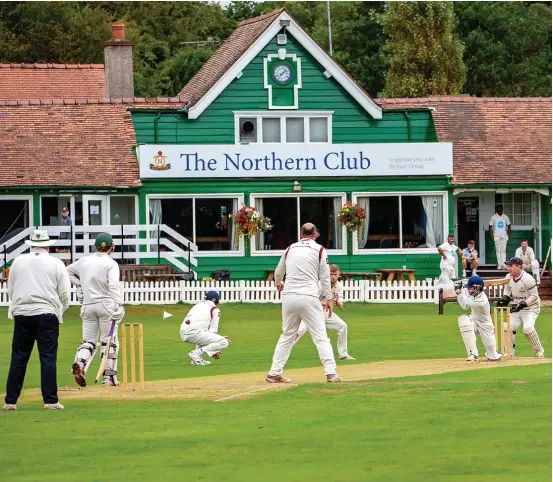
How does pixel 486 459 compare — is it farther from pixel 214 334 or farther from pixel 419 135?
pixel 419 135

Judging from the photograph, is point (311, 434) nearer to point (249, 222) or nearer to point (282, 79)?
point (249, 222)

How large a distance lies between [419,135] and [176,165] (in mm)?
7570

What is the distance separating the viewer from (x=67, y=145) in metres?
42.8

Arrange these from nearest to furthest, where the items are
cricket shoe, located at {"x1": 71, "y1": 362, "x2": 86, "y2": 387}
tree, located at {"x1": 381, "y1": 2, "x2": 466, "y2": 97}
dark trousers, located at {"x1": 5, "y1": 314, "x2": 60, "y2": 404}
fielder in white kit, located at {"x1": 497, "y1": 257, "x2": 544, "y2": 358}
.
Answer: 1. dark trousers, located at {"x1": 5, "y1": 314, "x2": 60, "y2": 404}
2. cricket shoe, located at {"x1": 71, "y1": 362, "x2": 86, "y2": 387}
3. fielder in white kit, located at {"x1": 497, "y1": 257, "x2": 544, "y2": 358}
4. tree, located at {"x1": 381, "y1": 2, "x2": 466, "y2": 97}

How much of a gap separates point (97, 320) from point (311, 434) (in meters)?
5.51

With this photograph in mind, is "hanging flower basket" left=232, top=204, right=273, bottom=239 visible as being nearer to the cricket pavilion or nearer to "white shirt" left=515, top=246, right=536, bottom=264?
the cricket pavilion

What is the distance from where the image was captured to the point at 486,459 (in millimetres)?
12062

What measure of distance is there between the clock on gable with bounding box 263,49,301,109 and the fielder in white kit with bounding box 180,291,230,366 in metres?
21.6

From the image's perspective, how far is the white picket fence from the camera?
37969 millimetres

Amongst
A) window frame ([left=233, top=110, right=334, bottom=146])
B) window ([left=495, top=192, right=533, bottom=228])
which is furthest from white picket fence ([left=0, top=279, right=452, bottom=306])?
window ([left=495, top=192, right=533, bottom=228])

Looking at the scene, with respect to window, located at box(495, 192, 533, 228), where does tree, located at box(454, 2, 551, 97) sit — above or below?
above

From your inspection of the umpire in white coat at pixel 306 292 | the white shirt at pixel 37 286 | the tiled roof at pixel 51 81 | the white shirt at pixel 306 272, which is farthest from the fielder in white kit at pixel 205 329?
the tiled roof at pixel 51 81

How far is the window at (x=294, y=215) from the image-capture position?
43.3m

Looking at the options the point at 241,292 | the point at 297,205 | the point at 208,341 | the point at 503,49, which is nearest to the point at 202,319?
the point at 208,341
